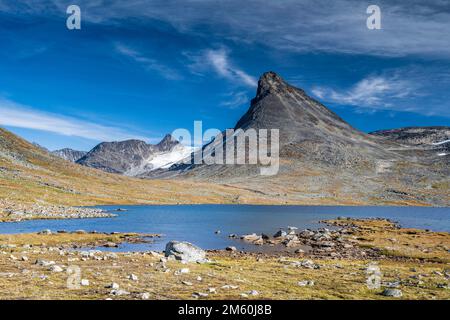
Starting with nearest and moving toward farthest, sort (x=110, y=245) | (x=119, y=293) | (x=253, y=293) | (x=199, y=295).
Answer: (x=119, y=293) → (x=199, y=295) → (x=253, y=293) → (x=110, y=245)

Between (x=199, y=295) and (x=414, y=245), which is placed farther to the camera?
(x=414, y=245)

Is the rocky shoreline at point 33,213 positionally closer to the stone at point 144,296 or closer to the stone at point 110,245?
the stone at point 110,245

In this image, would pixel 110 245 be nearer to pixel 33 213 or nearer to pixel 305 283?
pixel 305 283

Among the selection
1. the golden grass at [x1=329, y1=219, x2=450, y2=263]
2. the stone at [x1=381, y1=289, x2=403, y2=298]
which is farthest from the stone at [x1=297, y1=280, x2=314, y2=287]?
the golden grass at [x1=329, y1=219, x2=450, y2=263]

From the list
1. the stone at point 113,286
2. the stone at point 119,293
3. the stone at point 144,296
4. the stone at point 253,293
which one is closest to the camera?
the stone at point 144,296

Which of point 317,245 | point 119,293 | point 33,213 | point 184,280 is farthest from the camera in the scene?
point 33,213

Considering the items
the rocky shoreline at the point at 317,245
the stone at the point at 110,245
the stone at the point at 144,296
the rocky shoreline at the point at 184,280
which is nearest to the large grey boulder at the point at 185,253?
the rocky shoreline at the point at 184,280

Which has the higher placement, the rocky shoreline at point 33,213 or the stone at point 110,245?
the rocky shoreline at point 33,213

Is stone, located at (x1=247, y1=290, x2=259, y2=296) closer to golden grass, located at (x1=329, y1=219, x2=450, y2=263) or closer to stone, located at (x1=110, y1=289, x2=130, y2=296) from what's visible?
stone, located at (x1=110, y1=289, x2=130, y2=296)

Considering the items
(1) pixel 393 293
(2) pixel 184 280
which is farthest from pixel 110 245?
(1) pixel 393 293

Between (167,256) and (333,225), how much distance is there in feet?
260

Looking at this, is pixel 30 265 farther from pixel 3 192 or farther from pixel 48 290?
pixel 3 192

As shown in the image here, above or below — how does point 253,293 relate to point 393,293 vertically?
above
